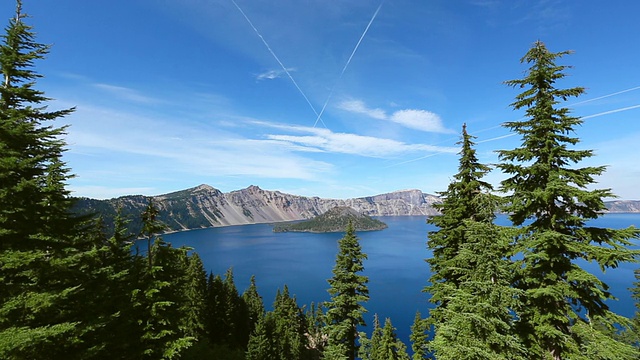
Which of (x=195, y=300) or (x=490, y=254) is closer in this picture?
(x=490, y=254)

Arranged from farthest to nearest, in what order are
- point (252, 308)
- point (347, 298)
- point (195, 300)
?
point (252, 308), point (195, 300), point (347, 298)

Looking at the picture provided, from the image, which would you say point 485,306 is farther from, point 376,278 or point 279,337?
point 376,278

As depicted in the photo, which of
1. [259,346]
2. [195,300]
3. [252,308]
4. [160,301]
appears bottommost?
[252,308]

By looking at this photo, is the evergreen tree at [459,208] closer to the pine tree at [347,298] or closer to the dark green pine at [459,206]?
the dark green pine at [459,206]

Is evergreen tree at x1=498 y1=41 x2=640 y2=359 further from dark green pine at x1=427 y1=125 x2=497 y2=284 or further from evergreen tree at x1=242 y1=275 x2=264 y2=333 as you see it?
evergreen tree at x1=242 y1=275 x2=264 y2=333

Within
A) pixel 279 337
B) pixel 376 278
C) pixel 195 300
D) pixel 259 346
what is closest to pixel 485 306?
pixel 259 346

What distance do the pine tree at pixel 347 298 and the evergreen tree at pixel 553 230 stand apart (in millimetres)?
11067

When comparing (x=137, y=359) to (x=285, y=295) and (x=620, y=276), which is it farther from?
(x=620, y=276)

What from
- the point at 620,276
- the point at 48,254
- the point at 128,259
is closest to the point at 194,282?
the point at 128,259

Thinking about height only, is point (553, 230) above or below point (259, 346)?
above

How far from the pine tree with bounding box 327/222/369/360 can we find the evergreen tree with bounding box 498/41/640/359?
11.1 metres

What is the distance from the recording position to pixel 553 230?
32.6 feet

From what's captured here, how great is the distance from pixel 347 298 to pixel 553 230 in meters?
13.8

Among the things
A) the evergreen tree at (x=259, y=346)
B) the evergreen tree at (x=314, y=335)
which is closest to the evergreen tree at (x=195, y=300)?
the evergreen tree at (x=259, y=346)
